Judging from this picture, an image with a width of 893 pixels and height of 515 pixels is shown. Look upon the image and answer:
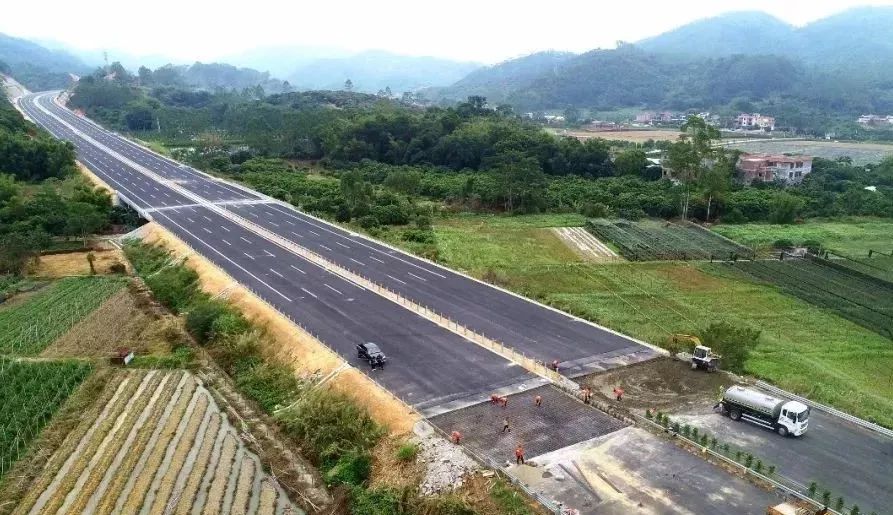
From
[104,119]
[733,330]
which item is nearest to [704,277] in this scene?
[733,330]

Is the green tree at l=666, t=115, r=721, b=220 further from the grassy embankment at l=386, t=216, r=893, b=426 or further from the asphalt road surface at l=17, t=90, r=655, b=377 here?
the asphalt road surface at l=17, t=90, r=655, b=377

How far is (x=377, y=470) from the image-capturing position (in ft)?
81.9

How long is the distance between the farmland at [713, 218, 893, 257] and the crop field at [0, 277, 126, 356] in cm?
5722

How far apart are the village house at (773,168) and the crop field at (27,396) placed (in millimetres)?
90771

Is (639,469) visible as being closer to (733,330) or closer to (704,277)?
(733,330)

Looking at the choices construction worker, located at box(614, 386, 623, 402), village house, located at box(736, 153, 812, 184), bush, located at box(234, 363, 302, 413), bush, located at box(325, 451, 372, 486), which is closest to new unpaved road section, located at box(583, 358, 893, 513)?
construction worker, located at box(614, 386, 623, 402)

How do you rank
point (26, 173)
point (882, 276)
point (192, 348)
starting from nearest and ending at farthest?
point (192, 348) < point (882, 276) < point (26, 173)

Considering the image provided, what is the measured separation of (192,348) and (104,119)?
482 ft

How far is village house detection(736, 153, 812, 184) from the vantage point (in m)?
96.4

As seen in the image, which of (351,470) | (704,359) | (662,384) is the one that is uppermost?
(704,359)

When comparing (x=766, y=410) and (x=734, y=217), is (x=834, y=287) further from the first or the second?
(x=766, y=410)

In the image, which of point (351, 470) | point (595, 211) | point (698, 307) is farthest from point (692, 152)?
point (351, 470)

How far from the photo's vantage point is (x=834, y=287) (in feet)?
164

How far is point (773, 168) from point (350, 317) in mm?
82108
